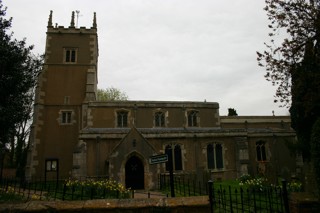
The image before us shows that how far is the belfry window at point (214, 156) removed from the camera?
84.7 ft

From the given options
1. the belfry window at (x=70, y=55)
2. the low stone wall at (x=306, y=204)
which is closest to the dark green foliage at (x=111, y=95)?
the belfry window at (x=70, y=55)

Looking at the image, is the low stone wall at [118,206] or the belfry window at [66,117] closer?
the low stone wall at [118,206]

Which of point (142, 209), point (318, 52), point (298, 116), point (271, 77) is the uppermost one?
point (318, 52)

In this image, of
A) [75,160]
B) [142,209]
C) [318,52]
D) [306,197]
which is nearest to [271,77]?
[318,52]

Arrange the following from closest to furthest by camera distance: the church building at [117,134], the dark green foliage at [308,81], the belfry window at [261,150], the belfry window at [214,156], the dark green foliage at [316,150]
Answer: the dark green foliage at [316,150]
the dark green foliage at [308,81]
the church building at [117,134]
the belfry window at [214,156]
the belfry window at [261,150]

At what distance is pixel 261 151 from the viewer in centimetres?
2881

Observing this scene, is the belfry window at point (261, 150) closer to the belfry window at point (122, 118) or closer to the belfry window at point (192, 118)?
the belfry window at point (192, 118)

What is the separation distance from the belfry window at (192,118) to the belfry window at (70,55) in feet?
48.1

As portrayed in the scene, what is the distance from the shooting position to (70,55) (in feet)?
106

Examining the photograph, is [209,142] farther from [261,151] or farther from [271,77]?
[271,77]

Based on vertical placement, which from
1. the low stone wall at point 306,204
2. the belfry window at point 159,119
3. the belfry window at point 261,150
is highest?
the belfry window at point 159,119

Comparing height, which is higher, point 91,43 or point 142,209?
point 91,43

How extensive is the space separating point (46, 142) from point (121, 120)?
788 cm

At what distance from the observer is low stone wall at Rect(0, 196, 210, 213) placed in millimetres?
6031
